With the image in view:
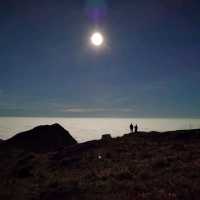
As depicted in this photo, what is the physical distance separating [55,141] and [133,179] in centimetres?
5223

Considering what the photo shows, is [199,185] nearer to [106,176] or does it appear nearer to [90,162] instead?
[106,176]

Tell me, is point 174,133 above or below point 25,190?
above

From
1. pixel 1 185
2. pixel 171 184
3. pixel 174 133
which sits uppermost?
pixel 174 133

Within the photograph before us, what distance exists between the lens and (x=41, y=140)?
67250 millimetres

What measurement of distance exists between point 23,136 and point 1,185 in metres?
48.2

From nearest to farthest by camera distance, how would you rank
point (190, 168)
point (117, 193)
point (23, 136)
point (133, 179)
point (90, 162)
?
point (117, 193) < point (133, 179) < point (190, 168) < point (90, 162) < point (23, 136)

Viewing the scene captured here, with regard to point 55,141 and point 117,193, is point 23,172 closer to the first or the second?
point 117,193

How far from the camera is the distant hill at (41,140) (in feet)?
210

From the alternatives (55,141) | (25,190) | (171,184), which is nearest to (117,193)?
(171,184)

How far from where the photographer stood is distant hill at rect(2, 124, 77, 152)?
64.1m

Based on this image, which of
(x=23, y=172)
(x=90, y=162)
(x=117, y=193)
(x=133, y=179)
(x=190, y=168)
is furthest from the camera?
(x=90, y=162)

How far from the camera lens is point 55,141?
226ft

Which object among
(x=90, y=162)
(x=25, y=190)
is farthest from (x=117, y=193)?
(x=90, y=162)

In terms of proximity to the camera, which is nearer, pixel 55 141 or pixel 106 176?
pixel 106 176
